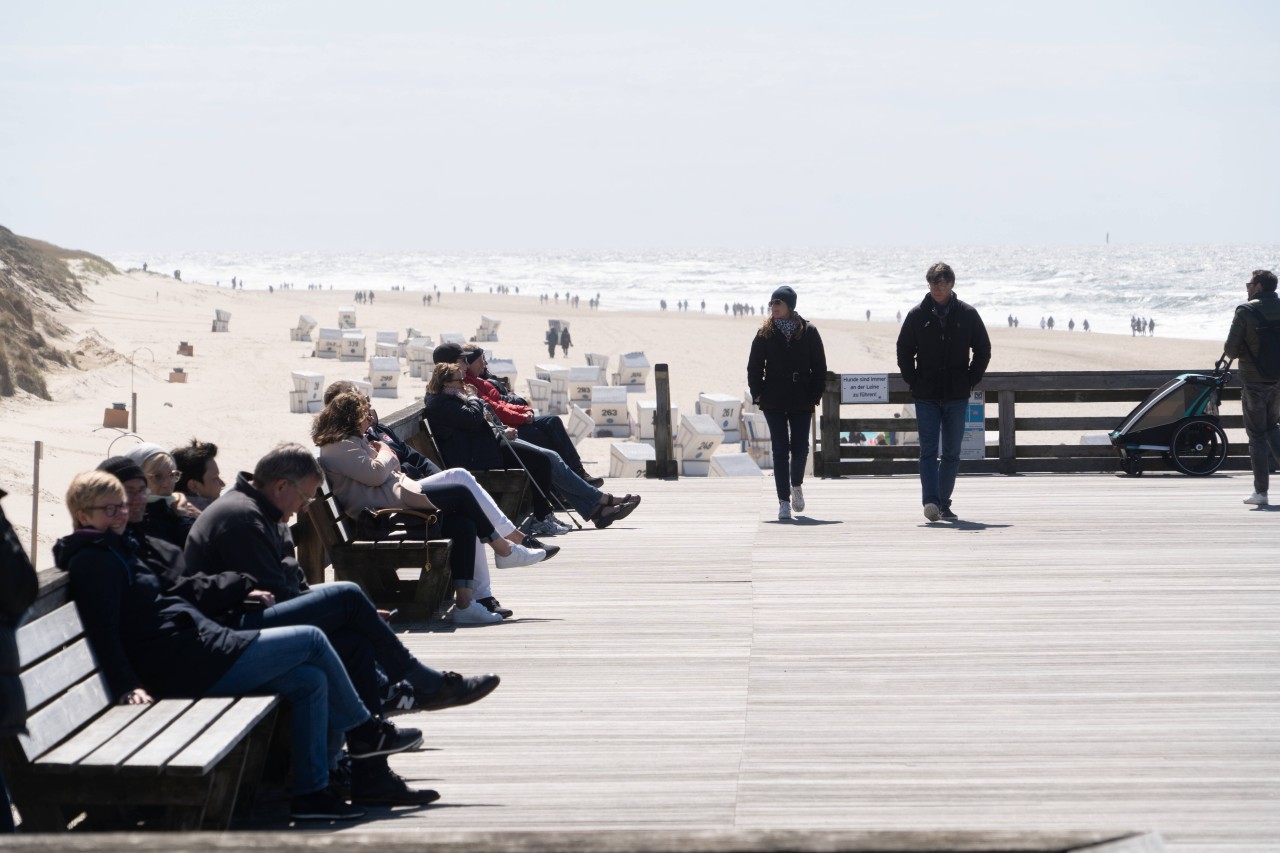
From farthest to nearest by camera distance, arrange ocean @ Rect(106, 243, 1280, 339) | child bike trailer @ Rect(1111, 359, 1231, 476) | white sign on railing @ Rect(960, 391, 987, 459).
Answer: ocean @ Rect(106, 243, 1280, 339)
white sign on railing @ Rect(960, 391, 987, 459)
child bike trailer @ Rect(1111, 359, 1231, 476)

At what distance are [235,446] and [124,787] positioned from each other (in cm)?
2670

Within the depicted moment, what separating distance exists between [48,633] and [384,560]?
3396 millimetres

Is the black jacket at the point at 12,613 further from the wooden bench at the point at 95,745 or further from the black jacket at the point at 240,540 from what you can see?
the black jacket at the point at 240,540

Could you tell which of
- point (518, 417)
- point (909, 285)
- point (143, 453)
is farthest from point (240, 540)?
point (909, 285)

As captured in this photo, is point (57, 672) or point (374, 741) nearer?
point (57, 672)

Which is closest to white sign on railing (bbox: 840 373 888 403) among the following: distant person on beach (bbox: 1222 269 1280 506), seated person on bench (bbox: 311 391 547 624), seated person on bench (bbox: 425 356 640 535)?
distant person on beach (bbox: 1222 269 1280 506)

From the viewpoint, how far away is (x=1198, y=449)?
41.8 feet

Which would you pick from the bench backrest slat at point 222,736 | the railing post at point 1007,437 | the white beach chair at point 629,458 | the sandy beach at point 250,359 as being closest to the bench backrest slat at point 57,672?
the bench backrest slat at point 222,736

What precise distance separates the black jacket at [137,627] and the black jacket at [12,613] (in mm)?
559

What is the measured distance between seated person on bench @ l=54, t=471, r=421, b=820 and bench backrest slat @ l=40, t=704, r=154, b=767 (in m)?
0.07

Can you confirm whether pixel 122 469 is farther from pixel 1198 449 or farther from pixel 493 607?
pixel 1198 449

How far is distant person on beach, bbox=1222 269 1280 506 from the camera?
10414 mm

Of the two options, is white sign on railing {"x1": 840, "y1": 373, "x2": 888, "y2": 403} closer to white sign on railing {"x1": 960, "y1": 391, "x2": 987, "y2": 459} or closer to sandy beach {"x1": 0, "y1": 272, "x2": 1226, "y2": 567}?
white sign on railing {"x1": 960, "y1": 391, "x2": 987, "y2": 459}

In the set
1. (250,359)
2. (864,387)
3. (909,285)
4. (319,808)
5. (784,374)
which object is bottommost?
(319,808)
